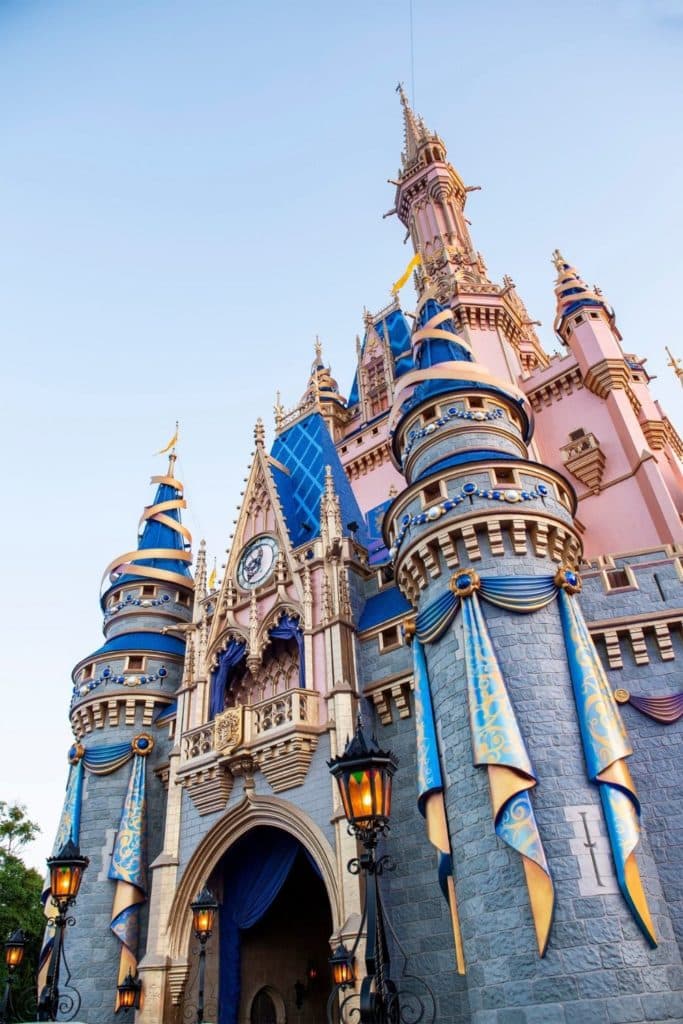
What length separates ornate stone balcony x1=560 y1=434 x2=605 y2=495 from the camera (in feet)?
81.7

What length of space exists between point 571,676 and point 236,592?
1177cm

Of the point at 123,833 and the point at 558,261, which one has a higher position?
the point at 558,261

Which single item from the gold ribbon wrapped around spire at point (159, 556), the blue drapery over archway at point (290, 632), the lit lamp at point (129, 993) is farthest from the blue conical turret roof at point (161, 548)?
the lit lamp at point (129, 993)

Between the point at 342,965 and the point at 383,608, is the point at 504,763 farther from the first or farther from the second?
the point at 383,608

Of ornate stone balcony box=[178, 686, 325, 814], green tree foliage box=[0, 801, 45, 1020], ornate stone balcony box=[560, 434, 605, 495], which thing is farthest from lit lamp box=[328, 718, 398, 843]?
green tree foliage box=[0, 801, 45, 1020]

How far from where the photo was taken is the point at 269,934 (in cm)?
2028

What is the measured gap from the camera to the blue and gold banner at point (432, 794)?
1331 centimetres

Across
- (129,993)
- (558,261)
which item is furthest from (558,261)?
(129,993)

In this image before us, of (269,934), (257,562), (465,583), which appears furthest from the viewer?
(257,562)

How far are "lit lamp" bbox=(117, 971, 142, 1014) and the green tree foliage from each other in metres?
12.9

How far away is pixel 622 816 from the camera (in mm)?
12156

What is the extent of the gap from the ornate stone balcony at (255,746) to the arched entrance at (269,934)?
1558 mm

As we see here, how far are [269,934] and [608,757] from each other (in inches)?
492

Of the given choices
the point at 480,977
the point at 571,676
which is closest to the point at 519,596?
the point at 571,676
